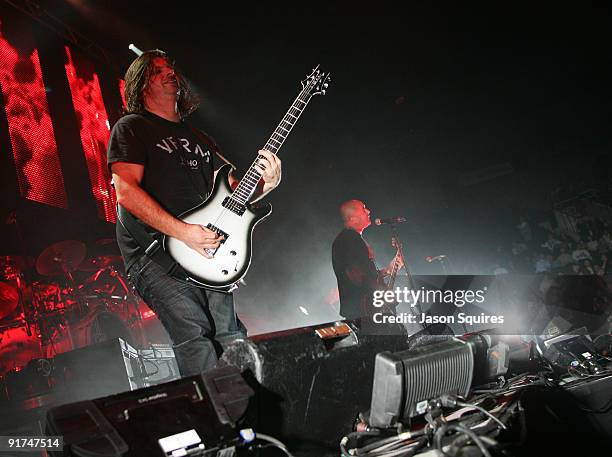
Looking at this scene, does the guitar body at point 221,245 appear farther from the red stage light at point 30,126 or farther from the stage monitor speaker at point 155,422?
the red stage light at point 30,126

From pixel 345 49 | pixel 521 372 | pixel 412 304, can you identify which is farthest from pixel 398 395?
pixel 345 49

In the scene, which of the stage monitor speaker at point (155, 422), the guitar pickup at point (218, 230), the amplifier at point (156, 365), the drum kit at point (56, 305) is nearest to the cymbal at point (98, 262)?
the drum kit at point (56, 305)

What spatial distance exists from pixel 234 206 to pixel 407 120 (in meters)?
7.73

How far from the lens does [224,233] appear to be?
7.00 feet

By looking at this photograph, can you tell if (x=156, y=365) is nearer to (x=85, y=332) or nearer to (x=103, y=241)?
(x=85, y=332)

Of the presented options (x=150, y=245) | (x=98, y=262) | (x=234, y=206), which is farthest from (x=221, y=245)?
(x=98, y=262)

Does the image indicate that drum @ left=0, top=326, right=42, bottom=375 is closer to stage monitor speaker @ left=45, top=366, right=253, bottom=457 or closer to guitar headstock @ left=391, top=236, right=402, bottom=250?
guitar headstock @ left=391, top=236, right=402, bottom=250

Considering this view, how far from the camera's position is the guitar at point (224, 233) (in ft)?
6.61

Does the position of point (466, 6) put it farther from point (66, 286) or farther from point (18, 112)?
point (66, 286)

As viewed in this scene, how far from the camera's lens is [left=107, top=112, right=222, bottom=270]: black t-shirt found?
2.08 metres

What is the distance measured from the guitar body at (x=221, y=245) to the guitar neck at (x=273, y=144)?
0.22 feet

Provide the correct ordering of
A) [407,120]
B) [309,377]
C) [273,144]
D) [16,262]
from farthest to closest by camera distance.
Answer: [407,120] → [16,262] → [273,144] → [309,377]

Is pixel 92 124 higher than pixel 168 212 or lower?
higher

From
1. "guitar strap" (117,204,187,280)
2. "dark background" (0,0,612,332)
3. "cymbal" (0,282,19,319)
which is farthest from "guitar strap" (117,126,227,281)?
"dark background" (0,0,612,332)
